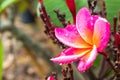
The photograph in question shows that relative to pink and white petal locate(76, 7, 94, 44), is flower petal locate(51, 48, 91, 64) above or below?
below

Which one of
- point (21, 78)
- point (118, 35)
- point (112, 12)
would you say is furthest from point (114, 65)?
point (21, 78)

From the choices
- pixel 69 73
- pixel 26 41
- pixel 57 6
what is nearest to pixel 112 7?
pixel 57 6

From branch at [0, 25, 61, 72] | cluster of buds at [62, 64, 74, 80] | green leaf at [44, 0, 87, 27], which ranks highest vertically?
green leaf at [44, 0, 87, 27]

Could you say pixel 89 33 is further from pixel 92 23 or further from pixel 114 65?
pixel 114 65

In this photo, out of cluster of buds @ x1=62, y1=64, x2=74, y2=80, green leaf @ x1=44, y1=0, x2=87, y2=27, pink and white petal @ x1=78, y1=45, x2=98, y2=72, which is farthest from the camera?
green leaf @ x1=44, y1=0, x2=87, y2=27

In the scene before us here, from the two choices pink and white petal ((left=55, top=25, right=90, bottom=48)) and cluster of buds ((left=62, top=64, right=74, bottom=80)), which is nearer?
pink and white petal ((left=55, top=25, right=90, bottom=48))

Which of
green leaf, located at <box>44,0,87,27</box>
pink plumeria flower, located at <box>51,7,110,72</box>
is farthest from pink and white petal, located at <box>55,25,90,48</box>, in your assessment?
green leaf, located at <box>44,0,87,27</box>

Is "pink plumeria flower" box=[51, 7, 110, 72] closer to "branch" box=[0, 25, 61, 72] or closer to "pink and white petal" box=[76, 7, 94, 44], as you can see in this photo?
"pink and white petal" box=[76, 7, 94, 44]

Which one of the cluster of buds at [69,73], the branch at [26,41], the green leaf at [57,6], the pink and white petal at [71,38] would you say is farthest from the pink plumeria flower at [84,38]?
the branch at [26,41]

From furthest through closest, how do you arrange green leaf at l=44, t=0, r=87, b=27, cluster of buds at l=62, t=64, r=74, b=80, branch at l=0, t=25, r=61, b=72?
1. branch at l=0, t=25, r=61, b=72
2. green leaf at l=44, t=0, r=87, b=27
3. cluster of buds at l=62, t=64, r=74, b=80
